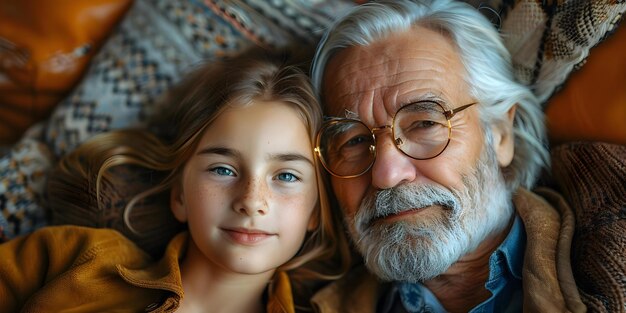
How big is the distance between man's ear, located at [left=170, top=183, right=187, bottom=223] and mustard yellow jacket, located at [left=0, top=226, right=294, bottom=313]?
0.26ft

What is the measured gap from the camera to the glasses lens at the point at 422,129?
1.73m

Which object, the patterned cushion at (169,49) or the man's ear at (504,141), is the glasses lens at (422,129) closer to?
the man's ear at (504,141)

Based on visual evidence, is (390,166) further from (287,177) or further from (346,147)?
(287,177)

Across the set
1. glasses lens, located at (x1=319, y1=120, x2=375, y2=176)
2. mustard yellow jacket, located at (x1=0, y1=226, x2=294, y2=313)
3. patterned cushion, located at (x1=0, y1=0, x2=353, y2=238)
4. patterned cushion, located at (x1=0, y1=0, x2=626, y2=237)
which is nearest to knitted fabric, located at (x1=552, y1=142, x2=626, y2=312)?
patterned cushion, located at (x1=0, y1=0, x2=626, y2=237)

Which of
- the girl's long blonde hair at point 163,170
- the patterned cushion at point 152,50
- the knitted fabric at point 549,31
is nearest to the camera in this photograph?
the knitted fabric at point 549,31

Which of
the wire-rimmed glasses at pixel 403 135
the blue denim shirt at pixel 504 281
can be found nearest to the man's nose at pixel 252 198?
the wire-rimmed glasses at pixel 403 135

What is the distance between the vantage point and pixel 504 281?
177 cm

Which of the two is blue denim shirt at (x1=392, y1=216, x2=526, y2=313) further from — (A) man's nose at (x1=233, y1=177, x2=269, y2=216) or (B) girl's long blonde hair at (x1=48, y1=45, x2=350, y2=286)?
(A) man's nose at (x1=233, y1=177, x2=269, y2=216)

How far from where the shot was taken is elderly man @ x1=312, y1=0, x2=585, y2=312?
1.71m

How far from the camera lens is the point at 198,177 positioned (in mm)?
1813

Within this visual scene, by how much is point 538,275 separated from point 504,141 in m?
0.49

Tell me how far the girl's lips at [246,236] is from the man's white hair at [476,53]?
1.76 feet

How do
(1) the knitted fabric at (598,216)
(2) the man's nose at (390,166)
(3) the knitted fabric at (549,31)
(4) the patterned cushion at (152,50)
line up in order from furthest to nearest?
(4) the patterned cushion at (152,50) < (3) the knitted fabric at (549,31) < (2) the man's nose at (390,166) < (1) the knitted fabric at (598,216)

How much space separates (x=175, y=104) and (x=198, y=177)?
48cm
